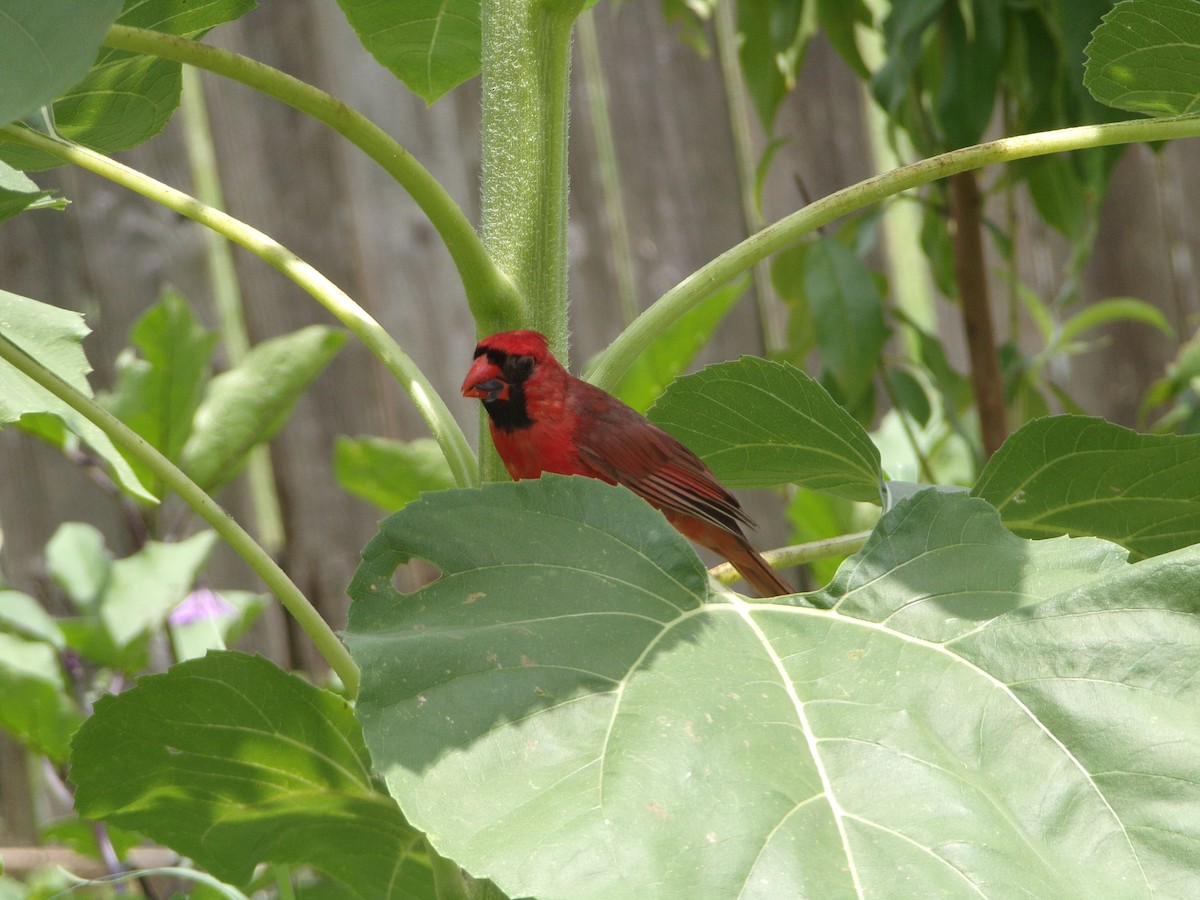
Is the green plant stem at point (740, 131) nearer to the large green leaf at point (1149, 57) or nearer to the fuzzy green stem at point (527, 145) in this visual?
the large green leaf at point (1149, 57)

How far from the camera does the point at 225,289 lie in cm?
296

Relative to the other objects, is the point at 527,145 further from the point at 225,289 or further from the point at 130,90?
the point at 225,289

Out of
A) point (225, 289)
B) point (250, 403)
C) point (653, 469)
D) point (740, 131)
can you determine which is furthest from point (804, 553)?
point (740, 131)

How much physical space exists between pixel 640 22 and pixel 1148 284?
1698 millimetres

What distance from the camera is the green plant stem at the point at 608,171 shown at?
320cm

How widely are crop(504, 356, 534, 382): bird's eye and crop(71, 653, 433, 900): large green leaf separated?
41 centimetres

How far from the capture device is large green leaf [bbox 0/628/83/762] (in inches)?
66.5

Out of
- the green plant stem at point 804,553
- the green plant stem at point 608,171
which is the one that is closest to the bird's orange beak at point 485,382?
the green plant stem at point 804,553

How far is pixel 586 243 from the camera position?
126 inches

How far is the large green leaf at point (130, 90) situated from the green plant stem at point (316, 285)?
0.09 meters

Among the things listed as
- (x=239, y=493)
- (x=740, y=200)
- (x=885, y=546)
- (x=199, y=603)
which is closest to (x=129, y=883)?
(x=199, y=603)

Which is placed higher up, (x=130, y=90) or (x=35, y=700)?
(x=130, y=90)

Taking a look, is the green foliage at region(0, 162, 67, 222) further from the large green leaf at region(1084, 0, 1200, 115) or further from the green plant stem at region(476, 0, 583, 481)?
the large green leaf at region(1084, 0, 1200, 115)

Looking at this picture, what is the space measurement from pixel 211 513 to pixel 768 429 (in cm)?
49
